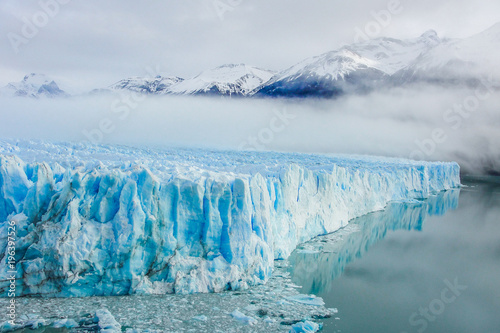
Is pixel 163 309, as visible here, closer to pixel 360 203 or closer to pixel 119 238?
pixel 119 238

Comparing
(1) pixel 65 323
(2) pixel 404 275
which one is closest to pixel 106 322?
(1) pixel 65 323

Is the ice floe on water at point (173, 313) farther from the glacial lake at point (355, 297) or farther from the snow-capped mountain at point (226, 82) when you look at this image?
the snow-capped mountain at point (226, 82)

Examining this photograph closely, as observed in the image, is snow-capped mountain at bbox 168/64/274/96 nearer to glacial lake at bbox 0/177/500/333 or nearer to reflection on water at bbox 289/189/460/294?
reflection on water at bbox 289/189/460/294

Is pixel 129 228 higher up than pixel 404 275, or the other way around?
pixel 129 228

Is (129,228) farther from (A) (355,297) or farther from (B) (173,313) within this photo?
(A) (355,297)

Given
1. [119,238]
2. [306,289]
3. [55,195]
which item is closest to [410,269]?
[306,289]
